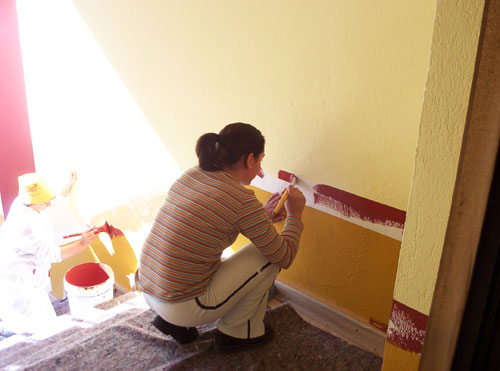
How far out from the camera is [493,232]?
1.35 m

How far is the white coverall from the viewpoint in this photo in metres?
2.93

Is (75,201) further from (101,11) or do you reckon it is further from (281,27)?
(281,27)

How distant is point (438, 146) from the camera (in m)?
1.27

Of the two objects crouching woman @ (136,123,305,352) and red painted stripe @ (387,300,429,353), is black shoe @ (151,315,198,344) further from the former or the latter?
red painted stripe @ (387,300,429,353)

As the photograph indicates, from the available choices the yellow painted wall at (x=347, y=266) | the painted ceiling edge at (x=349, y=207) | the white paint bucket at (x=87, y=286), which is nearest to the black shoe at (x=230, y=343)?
the yellow painted wall at (x=347, y=266)

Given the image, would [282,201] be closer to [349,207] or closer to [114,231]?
[349,207]

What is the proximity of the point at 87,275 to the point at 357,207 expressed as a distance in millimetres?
2257

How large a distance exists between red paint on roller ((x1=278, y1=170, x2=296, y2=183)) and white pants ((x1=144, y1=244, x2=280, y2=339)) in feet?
1.38

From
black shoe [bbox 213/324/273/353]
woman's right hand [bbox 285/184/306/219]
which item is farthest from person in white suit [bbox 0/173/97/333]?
woman's right hand [bbox 285/184/306/219]

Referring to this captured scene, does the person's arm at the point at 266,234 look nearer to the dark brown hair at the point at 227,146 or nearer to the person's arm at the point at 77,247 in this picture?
the dark brown hair at the point at 227,146

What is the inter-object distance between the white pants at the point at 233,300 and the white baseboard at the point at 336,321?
37cm

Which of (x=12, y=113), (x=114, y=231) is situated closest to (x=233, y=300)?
(x=114, y=231)

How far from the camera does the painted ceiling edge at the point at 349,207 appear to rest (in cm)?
194

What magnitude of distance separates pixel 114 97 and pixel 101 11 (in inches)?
21.5
